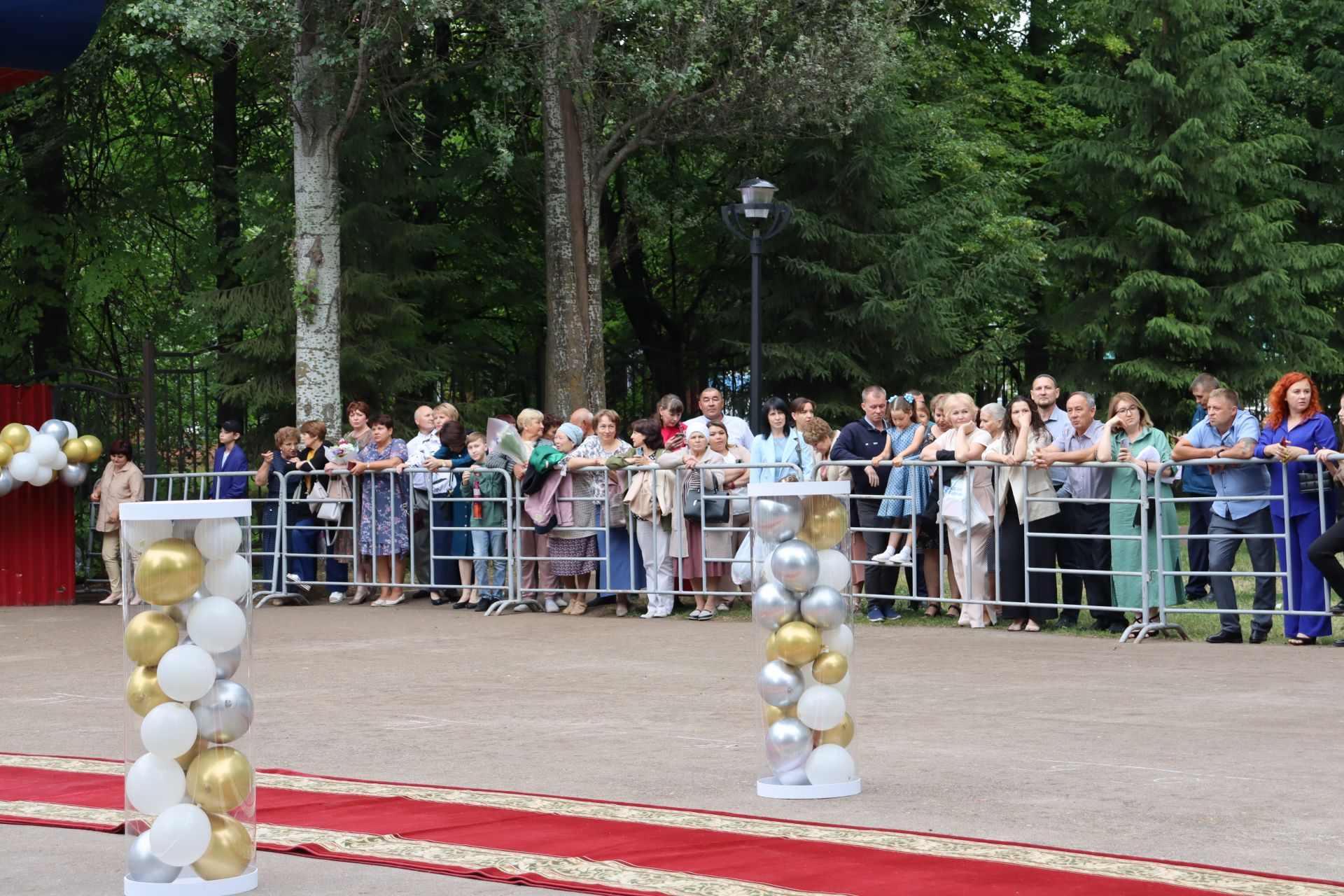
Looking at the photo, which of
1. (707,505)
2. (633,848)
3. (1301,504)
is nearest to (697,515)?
(707,505)

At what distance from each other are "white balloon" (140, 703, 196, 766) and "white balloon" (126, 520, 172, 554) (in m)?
0.57

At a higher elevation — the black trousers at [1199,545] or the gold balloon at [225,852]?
the black trousers at [1199,545]

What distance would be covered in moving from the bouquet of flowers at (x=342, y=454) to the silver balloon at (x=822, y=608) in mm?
10792

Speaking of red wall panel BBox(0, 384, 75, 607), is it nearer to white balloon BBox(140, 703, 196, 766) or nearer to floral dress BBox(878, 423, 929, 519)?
floral dress BBox(878, 423, 929, 519)

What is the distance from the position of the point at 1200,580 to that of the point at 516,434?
21.4ft

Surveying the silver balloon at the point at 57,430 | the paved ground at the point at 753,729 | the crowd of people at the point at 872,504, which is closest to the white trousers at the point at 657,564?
the crowd of people at the point at 872,504

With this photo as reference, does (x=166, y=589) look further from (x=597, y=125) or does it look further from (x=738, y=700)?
(x=597, y=125)

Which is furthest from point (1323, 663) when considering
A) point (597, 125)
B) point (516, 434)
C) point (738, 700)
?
point (597, 125)

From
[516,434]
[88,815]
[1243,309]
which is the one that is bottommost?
[88,815]

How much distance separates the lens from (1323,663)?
10578 mm

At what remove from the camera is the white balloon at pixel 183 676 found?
5.44m

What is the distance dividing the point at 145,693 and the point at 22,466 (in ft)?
42.1

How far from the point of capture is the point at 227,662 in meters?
5.57

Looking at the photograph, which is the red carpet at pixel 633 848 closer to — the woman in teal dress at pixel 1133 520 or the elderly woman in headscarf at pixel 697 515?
the woman in teal dress at pixel 1133 520
